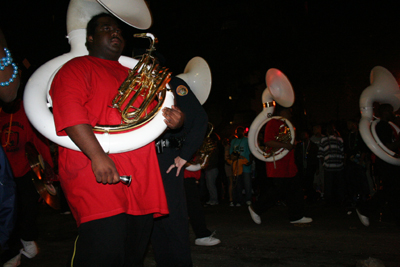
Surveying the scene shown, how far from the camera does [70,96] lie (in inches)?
70.8

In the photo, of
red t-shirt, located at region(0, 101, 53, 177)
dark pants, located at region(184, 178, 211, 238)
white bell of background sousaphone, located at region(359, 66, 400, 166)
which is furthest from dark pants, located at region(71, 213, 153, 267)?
white bell of background sousaphone, located at region(359, 66, 400, 166)

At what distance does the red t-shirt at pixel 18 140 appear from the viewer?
3.93 metres

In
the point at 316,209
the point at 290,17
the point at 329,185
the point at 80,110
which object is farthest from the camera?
the point at 290,17

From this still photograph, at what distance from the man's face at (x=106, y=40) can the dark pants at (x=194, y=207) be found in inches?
90.5

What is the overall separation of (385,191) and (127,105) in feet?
14.5

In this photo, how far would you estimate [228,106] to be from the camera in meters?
15.3

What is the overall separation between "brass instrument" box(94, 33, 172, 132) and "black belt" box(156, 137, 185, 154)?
0.60 m

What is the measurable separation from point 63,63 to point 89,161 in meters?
0.70

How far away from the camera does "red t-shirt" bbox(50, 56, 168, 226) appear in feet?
5.88

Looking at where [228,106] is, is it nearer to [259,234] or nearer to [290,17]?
[290,17]

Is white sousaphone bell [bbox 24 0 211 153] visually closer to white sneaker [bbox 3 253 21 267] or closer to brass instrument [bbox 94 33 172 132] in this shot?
brass instrument [bbox 94 33 172 132]

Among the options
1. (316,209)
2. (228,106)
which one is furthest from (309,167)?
(228,106)

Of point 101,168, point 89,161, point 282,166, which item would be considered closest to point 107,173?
point 101,168

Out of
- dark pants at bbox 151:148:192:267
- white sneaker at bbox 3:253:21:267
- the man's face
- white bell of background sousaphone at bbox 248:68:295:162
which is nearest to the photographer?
the man's face
